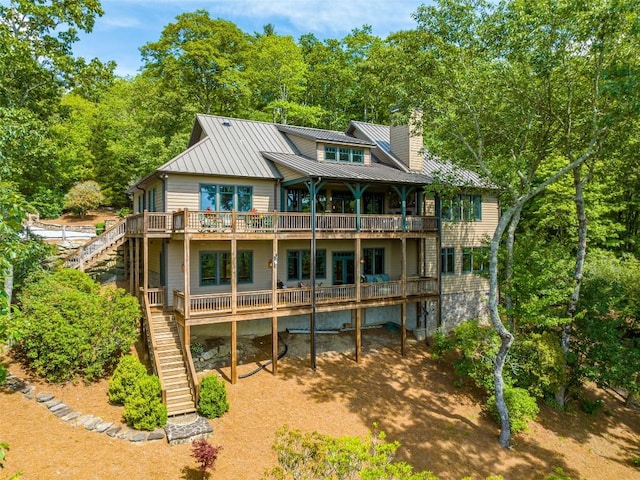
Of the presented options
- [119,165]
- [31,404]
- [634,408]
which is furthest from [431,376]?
[119,165]

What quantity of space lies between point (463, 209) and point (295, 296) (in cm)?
1199

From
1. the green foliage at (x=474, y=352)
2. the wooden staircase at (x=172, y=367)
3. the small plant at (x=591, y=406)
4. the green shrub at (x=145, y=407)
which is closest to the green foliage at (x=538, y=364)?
the green foliage at (x=474, y=352)

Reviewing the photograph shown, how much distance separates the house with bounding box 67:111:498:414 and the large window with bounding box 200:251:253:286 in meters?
0.05

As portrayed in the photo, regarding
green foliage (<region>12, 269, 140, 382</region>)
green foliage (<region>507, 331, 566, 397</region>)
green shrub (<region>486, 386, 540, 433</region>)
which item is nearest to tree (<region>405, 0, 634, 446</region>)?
green shrub (<region>486, 386, 540, 433</region>)

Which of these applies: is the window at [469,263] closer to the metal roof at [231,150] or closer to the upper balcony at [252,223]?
the upper balcony at [252,223]

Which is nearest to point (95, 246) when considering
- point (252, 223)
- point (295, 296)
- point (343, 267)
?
point (252, 223)

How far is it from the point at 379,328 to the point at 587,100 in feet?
46.6

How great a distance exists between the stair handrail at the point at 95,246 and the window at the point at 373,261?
42.2 feet

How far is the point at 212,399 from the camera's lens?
13.1m

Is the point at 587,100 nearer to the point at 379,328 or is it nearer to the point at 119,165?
the point at 379,328

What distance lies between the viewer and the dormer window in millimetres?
21422

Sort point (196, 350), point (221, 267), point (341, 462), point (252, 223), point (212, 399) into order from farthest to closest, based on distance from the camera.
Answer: point (221, 267) → point (196, 350) → point (252, 223) → point (212, 399) → point (341, 462)

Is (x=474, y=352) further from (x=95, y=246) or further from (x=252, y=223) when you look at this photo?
(x=95, y=246)

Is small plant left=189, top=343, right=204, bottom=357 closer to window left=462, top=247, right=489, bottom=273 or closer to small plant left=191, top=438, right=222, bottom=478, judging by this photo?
small plant left=191, top=438, right=222, bottom=478
